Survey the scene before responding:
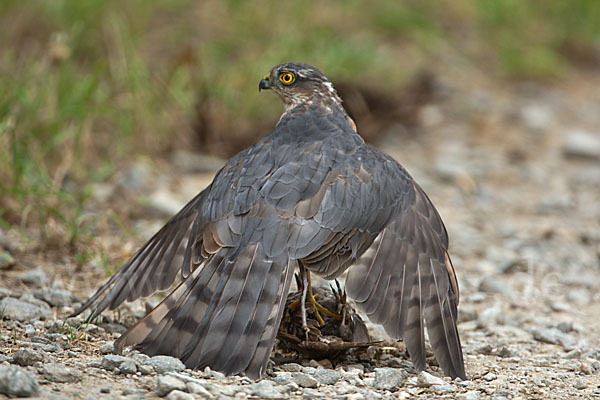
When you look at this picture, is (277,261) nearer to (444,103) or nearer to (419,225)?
(419,225)

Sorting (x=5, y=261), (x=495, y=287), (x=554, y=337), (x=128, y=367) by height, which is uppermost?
(x=495, y=287)

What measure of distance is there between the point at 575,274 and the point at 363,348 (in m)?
2.57

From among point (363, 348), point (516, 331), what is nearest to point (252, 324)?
point (363, 348)

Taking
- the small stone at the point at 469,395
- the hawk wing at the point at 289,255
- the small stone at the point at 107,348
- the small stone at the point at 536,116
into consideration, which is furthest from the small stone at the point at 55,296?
the small stone at the point at 536,116

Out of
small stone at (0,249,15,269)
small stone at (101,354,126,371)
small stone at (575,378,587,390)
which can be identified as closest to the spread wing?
small stone at (575,378,587,390)

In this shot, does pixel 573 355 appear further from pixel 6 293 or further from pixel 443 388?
pixel 6 293

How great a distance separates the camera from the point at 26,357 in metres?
3.27

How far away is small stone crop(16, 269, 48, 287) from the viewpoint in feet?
15.4

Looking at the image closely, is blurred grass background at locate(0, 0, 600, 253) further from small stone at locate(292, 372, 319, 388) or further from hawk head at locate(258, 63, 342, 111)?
small stone at locate(292, 372, 319, 388)

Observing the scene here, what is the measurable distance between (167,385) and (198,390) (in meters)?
0.12

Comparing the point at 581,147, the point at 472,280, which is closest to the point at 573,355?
the point at 472,280

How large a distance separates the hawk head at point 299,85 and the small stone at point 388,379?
186cm

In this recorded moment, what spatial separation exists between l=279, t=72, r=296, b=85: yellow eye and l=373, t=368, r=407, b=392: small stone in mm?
2000

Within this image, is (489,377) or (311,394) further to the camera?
(489,377)
